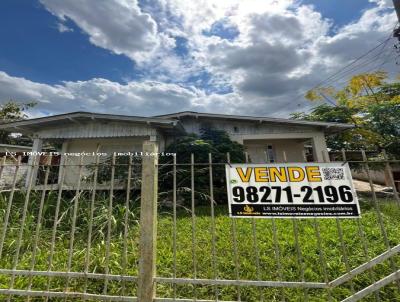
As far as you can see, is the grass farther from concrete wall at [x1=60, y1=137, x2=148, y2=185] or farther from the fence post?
concrete wall at [x1=60, y1=137, x2=148, y2=185]

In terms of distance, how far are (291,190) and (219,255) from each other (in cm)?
189

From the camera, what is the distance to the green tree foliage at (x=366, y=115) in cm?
1337

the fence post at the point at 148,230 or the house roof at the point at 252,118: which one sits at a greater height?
the house roof at the point at 252,118

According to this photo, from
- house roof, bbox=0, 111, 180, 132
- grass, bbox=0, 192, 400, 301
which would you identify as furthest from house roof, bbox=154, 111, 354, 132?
grass, bbox=0, 192, 400, 301

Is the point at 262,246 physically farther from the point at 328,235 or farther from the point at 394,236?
the point at 394,236

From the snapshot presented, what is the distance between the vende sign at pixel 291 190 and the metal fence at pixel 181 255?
0.53 feet

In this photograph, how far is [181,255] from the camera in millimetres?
3721

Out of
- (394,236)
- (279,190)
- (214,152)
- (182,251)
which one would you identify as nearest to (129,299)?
(182,251)

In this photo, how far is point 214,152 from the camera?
9.38 metres

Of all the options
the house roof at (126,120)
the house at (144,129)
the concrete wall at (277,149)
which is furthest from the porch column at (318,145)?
the concrete wall at (277,149)

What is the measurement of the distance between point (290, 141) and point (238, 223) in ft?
31.6

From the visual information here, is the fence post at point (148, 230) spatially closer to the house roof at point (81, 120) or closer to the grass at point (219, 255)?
the grass at point (219, 255)

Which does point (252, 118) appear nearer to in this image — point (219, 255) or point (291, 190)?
point (219, 255)

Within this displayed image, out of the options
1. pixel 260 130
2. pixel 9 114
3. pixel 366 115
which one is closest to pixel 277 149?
pixel 260 130
